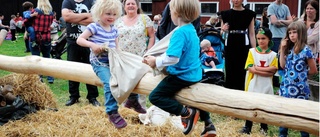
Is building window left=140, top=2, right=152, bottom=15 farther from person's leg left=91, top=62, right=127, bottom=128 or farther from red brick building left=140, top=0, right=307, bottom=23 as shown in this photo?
person's leg left=91, top=62, right=127, bottom=128

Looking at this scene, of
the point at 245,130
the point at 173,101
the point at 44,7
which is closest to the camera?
the point at 173,101

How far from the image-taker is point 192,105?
10.4 ft

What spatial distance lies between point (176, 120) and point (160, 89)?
1840mm

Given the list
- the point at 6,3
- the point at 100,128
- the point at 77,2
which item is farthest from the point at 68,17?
the point at 6,3

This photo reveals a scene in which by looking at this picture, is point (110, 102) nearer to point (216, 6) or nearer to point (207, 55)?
point (207, 55)

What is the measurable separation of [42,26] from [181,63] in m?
5.79

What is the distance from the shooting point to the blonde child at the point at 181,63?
2.96 m

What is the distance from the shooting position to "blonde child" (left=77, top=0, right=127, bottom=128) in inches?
137

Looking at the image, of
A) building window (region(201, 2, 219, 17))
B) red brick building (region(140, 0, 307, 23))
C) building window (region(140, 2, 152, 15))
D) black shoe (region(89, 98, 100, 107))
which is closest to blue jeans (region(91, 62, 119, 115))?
black shoe (region(89, 98, 100, 107))

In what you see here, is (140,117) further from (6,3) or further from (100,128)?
(6,3)

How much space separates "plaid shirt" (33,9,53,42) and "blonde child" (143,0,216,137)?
547cm

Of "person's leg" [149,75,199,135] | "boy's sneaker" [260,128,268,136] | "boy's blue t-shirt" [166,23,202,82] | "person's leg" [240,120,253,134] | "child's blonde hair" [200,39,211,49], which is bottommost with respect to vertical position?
"boy's sneaker" [260,128,268,136]

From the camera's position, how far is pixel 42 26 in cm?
825

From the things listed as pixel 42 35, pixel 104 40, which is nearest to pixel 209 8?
pixel 42 35
